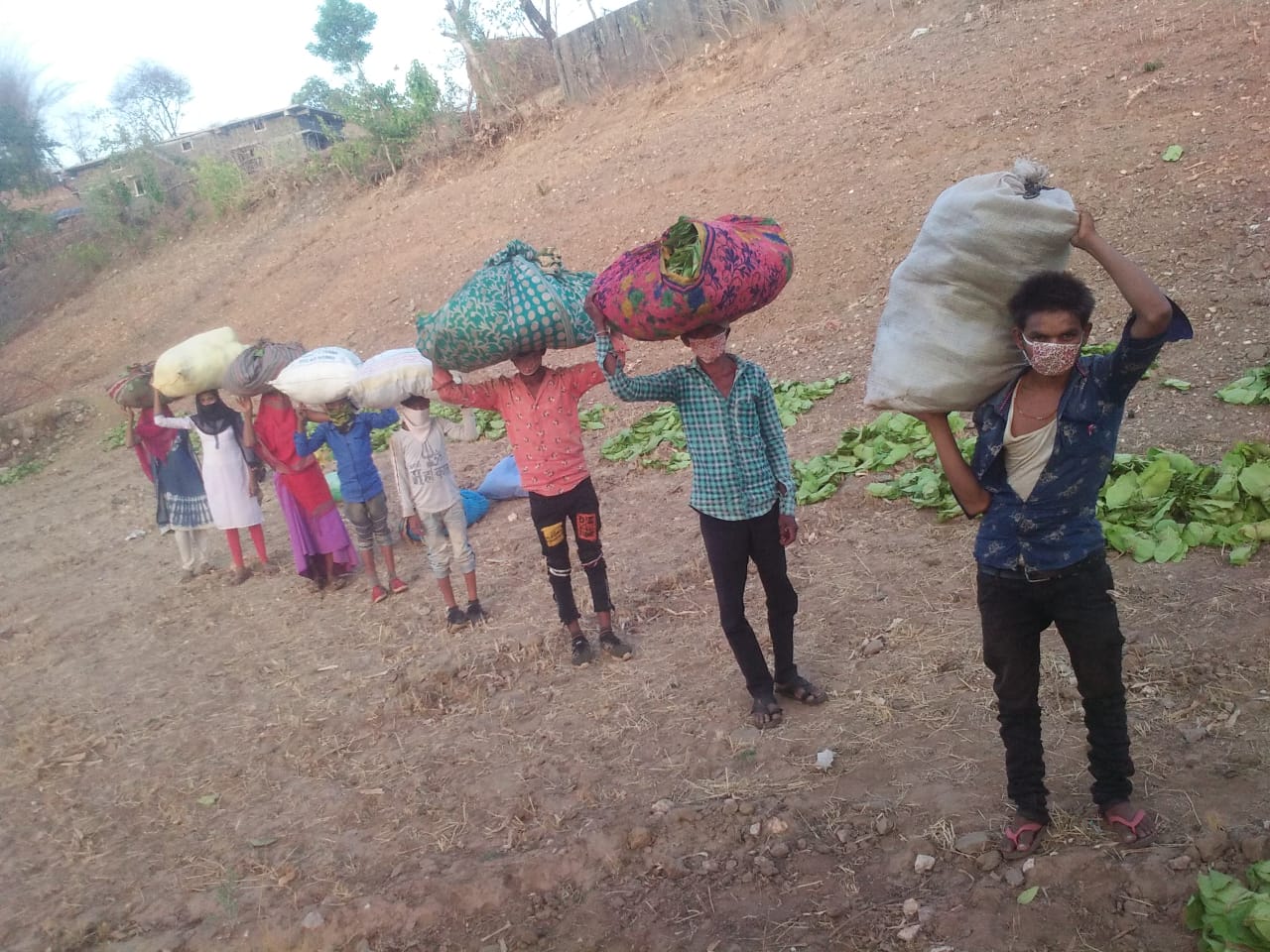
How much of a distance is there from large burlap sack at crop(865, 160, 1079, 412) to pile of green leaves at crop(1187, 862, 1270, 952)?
4.66 feet

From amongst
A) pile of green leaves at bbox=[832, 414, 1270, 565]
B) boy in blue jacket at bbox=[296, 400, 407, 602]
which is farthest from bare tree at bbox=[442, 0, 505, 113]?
pile of green leaves at bbox=[832, 414, 1270, 565]

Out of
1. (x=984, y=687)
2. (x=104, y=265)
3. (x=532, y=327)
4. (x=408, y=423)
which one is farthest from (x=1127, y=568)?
(x=104, y=265)

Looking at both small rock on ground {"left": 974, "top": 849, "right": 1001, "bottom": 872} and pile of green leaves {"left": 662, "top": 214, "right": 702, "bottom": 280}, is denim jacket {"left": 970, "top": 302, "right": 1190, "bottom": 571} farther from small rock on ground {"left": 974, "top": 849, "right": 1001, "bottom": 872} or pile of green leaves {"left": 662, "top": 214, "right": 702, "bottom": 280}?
pile of green leaves {"left": 662, "top": 214, "right": 702, "bottom": 280}

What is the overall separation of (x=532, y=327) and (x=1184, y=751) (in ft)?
9.76

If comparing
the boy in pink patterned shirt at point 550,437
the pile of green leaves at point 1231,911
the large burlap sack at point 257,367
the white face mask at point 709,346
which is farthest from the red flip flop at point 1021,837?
the large burlap sack at point 257,367

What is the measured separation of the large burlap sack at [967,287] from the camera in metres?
2.49

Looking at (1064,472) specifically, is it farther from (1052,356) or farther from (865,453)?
(865,453)

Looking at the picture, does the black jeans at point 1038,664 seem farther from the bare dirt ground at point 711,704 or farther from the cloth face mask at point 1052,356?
the cloth face mask at point 1052,356

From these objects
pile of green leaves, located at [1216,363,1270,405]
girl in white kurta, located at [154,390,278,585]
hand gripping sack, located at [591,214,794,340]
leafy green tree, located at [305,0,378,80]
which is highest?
leafy green tree, located at [305,0,378,80]

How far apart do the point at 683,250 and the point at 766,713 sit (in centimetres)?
197

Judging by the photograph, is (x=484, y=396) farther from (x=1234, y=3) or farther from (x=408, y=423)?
(x=1234, y=3)

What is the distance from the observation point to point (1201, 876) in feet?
8.27

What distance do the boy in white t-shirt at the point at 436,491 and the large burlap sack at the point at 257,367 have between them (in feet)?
3.77

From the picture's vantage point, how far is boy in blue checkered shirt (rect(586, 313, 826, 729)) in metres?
3.72
